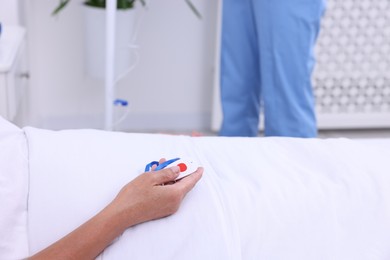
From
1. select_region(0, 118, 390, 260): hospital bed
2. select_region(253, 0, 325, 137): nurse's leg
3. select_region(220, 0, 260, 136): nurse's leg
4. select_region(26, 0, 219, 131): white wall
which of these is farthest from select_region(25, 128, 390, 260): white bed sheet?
select_region(26, 0, 219, 131): white wall

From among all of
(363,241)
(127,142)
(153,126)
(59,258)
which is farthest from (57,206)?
(153,126)

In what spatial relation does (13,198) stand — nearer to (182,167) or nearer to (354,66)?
(182,167)

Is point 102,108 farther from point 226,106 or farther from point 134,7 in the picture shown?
point 226,106

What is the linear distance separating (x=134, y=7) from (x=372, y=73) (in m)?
1.11

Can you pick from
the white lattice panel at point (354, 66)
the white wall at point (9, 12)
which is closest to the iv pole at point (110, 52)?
the white wall at point (9, 12)

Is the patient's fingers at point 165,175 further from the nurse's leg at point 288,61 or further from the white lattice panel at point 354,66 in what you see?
the white lattice panel at point 354,66

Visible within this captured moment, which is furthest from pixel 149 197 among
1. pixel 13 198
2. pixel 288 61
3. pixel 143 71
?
pixel 143 71

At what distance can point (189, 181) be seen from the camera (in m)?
0.82

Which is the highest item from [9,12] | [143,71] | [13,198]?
[9,12]

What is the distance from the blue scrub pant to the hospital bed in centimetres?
64

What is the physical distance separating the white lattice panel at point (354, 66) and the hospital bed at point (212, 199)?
147 centimetres

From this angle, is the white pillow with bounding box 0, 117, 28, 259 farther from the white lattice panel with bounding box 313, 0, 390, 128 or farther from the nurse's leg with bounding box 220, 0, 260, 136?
the white lattice panel with bounding box 313, 0, 390, 128

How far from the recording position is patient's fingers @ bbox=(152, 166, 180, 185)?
0.80 metres

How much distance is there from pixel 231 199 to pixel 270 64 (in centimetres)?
84
